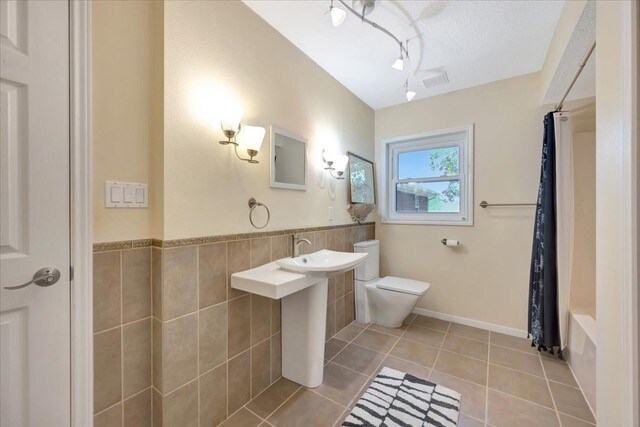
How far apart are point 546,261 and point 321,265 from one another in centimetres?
179

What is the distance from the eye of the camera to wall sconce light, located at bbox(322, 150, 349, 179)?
2258 mm

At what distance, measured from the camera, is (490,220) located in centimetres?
248

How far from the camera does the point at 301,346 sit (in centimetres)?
170

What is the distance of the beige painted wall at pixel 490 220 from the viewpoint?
2.33 metres

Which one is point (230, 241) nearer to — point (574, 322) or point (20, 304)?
point (20, 304)

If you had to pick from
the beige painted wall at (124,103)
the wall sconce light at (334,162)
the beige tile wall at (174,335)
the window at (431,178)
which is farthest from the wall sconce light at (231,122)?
the window at (431,178)

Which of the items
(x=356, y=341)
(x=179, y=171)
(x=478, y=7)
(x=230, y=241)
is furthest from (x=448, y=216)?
(x=179, y=171)

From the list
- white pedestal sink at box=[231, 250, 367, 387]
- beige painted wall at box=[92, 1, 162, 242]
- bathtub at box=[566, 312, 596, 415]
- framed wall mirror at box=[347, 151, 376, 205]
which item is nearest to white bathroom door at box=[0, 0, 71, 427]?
beige painted wall at box=[92, 1, 162, 242]

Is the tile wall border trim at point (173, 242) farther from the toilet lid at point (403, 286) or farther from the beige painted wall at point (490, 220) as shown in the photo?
the beige painted wall at point (490, 220)

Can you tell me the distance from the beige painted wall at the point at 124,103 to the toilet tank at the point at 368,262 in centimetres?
192

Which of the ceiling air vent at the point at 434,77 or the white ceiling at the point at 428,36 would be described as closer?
the white ceiling at the point at 428,36

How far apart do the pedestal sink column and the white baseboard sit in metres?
1.60

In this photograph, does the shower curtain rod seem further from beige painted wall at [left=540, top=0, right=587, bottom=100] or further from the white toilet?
the white toilet

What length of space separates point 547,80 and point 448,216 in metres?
1.37
